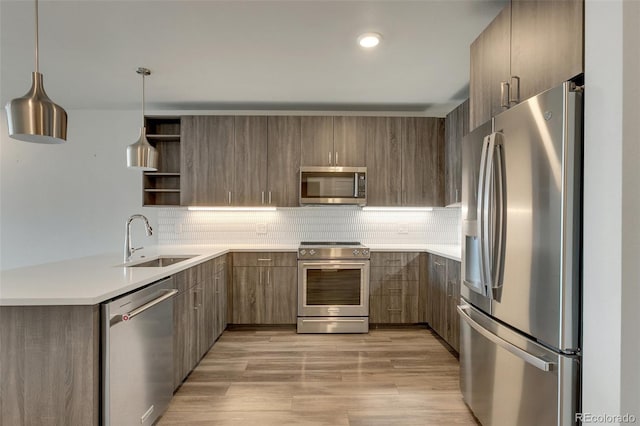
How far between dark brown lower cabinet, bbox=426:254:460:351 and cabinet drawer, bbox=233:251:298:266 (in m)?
1.46

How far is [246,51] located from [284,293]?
240 cm

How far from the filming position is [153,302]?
1931 mm

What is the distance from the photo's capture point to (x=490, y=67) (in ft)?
6.51

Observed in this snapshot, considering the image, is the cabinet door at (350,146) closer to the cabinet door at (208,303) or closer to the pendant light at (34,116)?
the cabinet door at (208,303)

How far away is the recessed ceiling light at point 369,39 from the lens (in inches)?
94.6

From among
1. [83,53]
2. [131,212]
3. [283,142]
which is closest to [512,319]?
[283,142]

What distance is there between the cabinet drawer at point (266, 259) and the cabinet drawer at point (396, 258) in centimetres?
91

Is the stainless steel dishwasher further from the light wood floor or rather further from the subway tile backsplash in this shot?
the subway tile backsplash

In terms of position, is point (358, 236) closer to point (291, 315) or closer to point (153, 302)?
point (291, 315)

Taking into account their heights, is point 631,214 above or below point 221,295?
above

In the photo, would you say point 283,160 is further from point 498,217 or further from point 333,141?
point 498,217

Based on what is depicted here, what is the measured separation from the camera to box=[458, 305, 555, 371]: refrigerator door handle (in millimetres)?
1418

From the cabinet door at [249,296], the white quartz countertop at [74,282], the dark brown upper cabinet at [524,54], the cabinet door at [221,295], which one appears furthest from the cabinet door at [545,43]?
the cabinet door at [249,296]

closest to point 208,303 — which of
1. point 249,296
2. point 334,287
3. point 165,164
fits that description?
point 249,296
